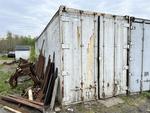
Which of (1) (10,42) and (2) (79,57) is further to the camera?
(1) (10,42)

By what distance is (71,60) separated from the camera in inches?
213

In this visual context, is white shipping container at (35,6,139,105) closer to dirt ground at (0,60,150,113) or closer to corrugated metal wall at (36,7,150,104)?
corrugated metal wall at (36,7,150,104)

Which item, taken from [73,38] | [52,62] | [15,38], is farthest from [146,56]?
[15,38]

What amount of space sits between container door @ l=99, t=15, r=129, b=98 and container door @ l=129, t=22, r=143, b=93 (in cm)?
27

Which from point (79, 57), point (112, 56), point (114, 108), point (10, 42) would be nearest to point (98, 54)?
point (112, 56)

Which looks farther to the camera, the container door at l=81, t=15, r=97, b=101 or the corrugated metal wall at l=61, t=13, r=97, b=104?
the container door at l=81, t=15, r=97, b=101

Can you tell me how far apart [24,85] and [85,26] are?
4.40 metres

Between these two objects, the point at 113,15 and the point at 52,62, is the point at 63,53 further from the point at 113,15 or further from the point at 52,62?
the point at 113,15

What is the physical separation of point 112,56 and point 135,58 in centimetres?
101

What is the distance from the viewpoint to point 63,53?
17.3 ft

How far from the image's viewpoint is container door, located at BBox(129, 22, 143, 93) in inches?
253

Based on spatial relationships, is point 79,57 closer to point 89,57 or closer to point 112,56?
point 89,57

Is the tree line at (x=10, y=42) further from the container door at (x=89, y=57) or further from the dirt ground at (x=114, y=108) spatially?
the dirt ground at (x=114, y=108)

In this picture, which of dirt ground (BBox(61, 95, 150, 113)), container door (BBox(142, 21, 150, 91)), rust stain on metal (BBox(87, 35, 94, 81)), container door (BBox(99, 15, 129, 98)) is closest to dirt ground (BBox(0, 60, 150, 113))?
dirt ground (BBox(61, 95, 150, 113))
